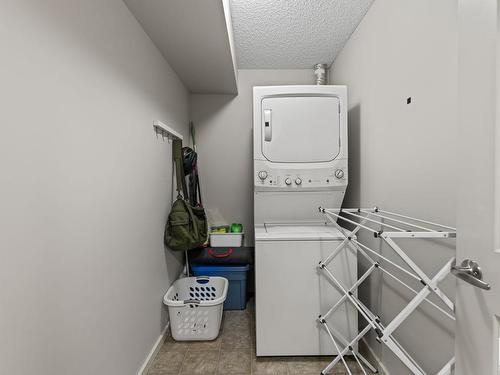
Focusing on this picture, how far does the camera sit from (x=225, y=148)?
294 centimetres

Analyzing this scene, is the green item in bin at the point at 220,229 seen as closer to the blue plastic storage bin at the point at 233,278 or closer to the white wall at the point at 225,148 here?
the white wall at the point at 225,148

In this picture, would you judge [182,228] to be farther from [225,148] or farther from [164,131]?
[225,148]

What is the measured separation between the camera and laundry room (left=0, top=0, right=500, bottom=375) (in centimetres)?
75

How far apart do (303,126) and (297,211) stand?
0.66m

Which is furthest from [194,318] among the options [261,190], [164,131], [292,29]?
[292,29]

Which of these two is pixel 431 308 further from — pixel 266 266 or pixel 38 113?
pixel 38 113

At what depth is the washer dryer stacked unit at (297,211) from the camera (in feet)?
5.84

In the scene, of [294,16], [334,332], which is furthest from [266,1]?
[334,332]

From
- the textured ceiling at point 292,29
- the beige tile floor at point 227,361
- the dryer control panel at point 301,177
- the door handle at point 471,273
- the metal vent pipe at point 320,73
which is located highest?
the textured ceiling at point 292,29

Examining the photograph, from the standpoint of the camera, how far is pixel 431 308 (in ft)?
4.11

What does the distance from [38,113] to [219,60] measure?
61.5 inches

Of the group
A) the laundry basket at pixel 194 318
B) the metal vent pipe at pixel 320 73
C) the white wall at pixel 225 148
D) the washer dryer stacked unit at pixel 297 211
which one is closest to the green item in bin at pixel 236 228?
the white wall at pixel 225 148

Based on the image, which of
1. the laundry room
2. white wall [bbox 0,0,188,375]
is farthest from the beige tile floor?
white wall [bbox 0,0,188,375]

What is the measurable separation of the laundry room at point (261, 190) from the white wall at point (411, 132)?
0.01 meters
